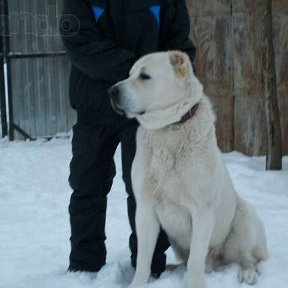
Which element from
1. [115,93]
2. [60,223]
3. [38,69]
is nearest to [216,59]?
[38,69]

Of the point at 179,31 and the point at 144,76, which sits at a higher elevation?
the point at 179,31

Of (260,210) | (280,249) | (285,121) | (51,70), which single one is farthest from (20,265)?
(51,70)

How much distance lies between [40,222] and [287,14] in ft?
12.0

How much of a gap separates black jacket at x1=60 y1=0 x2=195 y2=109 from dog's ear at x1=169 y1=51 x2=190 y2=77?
32 centimetres

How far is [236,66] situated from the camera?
7379mm

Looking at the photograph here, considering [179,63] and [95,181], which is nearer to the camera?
[179,63]

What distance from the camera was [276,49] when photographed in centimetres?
734

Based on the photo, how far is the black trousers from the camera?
373cm

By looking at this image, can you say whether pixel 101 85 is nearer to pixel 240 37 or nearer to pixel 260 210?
pixel 260 210

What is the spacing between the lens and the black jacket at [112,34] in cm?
350

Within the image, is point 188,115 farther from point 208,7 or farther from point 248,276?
point 208,7

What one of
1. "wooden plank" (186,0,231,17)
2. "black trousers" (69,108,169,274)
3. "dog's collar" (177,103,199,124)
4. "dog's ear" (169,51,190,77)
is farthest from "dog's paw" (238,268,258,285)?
"wooden plank" (186,0,231,17)

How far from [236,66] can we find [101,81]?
397 cm
